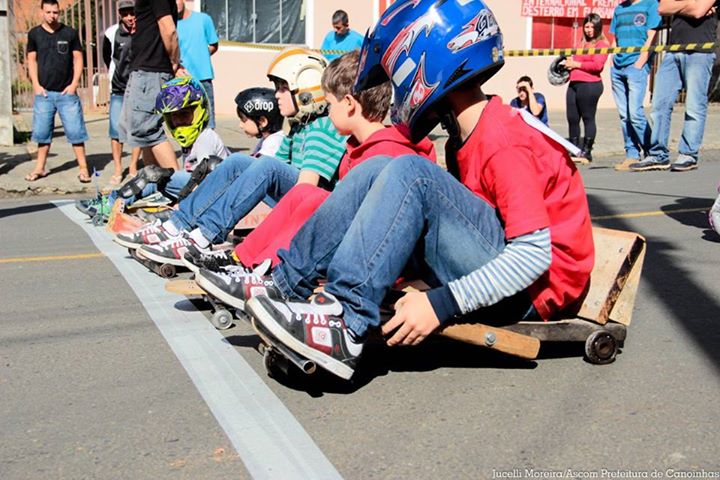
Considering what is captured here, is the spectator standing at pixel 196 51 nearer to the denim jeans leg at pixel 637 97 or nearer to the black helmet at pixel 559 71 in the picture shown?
the black helmet at pixel 559 71

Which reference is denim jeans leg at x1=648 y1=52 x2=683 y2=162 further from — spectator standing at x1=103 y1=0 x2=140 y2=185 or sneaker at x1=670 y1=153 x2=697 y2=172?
spectator standing at x1=103 y1=0 x2=140 y2=185

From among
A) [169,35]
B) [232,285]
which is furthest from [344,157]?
[169,35]

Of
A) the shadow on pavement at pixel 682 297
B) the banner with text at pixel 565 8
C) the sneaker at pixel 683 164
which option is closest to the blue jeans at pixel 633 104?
the sneaker at pixel 683 164

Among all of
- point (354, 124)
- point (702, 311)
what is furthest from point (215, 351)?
point (702, 311)

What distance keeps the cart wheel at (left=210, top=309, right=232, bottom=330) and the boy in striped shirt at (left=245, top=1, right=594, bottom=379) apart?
0.92 metres

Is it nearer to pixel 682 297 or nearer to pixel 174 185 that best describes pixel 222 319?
pixel 682 297

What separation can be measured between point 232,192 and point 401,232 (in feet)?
7.08

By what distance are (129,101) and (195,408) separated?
19.5 feet

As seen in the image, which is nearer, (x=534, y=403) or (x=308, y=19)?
(x=534, y=403)

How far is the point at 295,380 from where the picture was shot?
3658mm

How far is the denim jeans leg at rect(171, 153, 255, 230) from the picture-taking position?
210 inches

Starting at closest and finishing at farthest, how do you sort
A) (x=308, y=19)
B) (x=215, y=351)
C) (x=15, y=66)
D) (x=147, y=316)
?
(x=215, y=351) < (x=147, y=316) < (x=15, y=66) < (x=308, y=19)

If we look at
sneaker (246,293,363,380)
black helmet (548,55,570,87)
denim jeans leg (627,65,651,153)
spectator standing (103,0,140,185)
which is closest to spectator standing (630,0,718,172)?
denim jeans leg (627,65,651,153)

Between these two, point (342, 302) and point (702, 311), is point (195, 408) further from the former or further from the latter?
point (702, 311)
